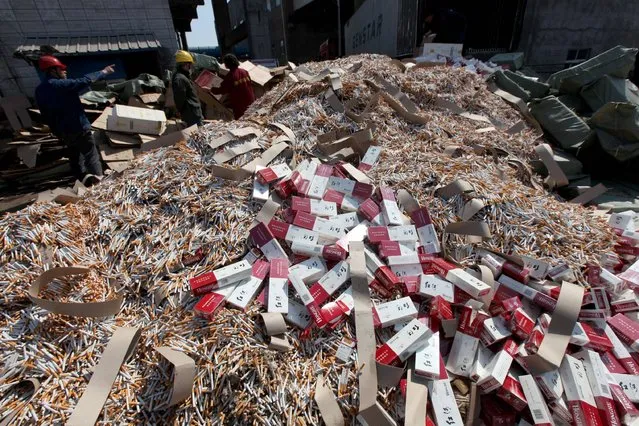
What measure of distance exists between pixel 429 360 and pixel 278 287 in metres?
0.92

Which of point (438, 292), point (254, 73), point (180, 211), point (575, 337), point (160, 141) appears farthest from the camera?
point (254, 73)

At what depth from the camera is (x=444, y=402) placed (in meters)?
1.52

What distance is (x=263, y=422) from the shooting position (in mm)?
1428

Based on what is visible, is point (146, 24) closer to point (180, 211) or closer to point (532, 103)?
point (180, 211)

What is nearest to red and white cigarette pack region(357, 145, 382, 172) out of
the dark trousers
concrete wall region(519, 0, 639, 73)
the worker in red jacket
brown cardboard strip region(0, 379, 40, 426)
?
brown cardboard strip region(0, 379, 40, 426)

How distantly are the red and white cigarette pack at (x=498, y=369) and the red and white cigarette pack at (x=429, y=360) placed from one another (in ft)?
0.78

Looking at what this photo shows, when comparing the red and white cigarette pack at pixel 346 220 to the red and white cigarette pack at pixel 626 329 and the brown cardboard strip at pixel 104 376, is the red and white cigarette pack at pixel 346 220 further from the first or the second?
the red and white cigarette pack at pixel 626 329

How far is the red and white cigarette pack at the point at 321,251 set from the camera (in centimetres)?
202

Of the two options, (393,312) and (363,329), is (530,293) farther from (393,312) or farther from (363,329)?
(363,329)

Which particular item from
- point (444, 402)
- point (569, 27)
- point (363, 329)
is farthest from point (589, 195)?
point (569, 27)

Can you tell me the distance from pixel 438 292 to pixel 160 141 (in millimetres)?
3091

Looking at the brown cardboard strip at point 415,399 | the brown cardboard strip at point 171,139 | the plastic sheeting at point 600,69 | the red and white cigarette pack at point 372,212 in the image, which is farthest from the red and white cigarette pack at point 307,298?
the plastic sheeting at point 600,69

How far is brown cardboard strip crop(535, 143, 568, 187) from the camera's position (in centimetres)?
332

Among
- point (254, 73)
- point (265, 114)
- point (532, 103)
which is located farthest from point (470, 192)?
point (254, 73)
